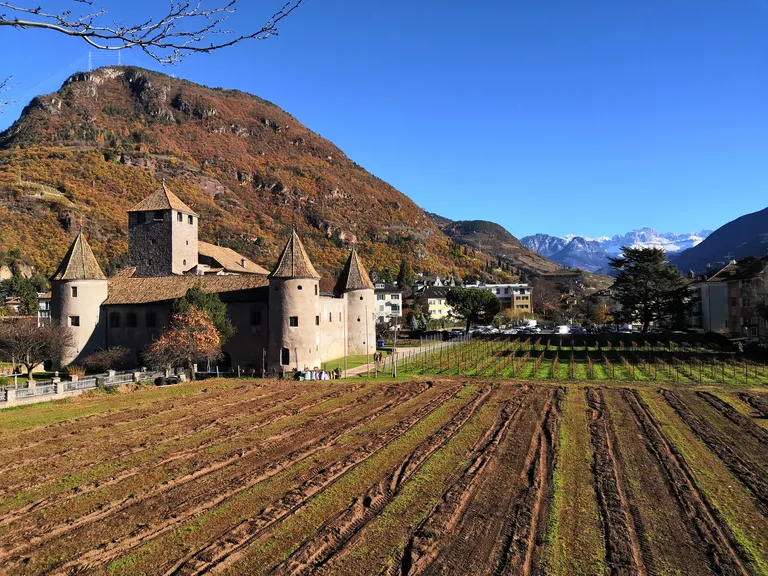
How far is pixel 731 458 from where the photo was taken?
17891 millimetres

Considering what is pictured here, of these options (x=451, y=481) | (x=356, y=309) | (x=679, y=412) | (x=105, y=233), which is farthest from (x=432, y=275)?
(x=451, y=481)

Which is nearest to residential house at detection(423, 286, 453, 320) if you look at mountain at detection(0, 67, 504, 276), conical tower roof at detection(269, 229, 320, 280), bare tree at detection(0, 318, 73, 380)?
mountain at detection(0, 67, 504, 276)

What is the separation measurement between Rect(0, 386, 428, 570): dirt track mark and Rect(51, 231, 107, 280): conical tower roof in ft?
103

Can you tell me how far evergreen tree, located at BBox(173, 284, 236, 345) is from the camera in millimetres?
39688

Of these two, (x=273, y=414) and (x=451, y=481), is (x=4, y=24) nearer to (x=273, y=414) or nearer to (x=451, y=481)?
(x=451, y=481)

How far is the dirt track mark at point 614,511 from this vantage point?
10.7m

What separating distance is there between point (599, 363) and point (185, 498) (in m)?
37.0

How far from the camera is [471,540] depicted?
1164cm

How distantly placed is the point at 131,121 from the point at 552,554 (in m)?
202

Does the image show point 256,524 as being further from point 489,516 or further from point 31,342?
point 31,342

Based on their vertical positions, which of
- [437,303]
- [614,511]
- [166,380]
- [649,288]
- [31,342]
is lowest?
[614,511]

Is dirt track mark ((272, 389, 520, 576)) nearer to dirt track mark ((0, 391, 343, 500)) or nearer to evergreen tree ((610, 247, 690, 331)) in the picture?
dirt track mark ((0, 391, 343, 500))

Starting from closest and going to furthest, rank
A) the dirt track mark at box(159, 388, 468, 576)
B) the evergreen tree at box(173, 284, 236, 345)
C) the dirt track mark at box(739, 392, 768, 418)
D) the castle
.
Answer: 1. the dirt track mark at box(159, 388, 468, 576)
2. the dirt track mark at box(739, 392, 768, 418)
3. the evergreen tree at box(173, 284, 236, 345)
4. the castle

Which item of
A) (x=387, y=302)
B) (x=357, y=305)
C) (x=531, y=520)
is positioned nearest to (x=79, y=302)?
(x=357, y=305)
